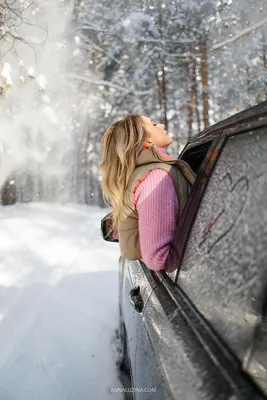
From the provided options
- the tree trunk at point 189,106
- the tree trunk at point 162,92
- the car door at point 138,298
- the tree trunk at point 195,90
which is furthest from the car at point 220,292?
the tree trunk at point 195,90

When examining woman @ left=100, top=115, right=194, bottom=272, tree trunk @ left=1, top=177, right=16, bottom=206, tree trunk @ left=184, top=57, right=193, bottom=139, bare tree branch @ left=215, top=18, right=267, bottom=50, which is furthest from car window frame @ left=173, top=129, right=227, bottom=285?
tree trunk @ left=184, top=57, right=193, bottom=139

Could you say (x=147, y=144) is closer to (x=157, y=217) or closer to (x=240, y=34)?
(x=157, y=217)

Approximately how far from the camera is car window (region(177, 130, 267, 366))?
1.06 meters

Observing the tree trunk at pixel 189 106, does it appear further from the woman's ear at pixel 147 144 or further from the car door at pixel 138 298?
the car door at pixel 138 298

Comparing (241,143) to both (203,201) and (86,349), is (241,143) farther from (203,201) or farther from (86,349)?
(86,349)

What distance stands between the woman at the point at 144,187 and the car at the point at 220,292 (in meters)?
0.21

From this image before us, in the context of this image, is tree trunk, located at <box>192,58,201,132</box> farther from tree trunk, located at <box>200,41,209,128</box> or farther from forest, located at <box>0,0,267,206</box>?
tree trunk, located at <box>200,41,209,128</box>

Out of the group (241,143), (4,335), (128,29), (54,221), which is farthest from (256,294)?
(128,29)

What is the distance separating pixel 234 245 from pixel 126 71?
753 inches

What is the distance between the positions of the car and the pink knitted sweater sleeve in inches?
6.7

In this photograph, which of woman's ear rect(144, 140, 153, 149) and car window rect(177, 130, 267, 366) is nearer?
car window rect(177, 130, 267, 366)

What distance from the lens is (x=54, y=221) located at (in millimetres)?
13141

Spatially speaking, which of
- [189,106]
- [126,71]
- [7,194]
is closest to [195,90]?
[189,106]

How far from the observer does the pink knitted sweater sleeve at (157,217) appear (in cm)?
200
